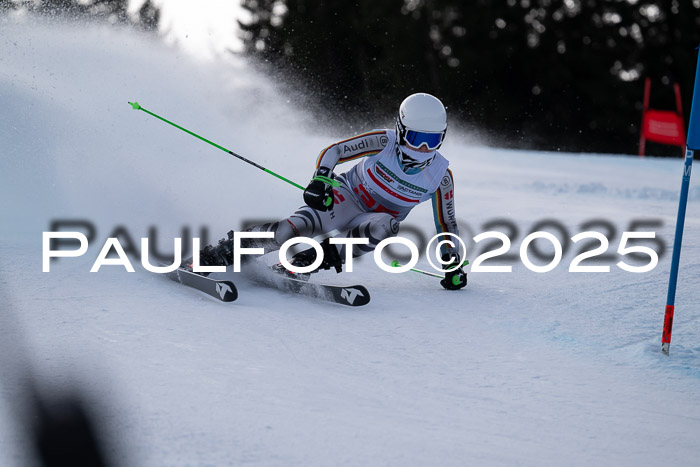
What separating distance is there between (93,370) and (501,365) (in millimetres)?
1666

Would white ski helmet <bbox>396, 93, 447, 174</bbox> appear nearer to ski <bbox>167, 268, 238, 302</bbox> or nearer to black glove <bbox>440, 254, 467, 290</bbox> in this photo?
black glove <bbox>440, 254, 467, 290</bbox>

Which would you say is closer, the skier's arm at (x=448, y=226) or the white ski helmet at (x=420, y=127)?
the white ski helmet at (x=420, y=127)

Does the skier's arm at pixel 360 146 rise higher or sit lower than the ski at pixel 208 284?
higher

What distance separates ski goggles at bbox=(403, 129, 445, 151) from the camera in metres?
4.37

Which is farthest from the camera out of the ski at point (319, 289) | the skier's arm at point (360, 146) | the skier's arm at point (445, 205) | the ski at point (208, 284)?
the skier's arm at point (445, 205)

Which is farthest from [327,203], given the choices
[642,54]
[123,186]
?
[642,54]

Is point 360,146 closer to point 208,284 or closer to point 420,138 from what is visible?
Result: point 420,138

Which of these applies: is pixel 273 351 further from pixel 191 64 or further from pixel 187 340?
pixel 191 64

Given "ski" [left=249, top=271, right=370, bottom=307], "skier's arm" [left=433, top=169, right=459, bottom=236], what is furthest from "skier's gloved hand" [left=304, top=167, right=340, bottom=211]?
"skier's arm" [left=433, top=169, right=459, bottom=236]

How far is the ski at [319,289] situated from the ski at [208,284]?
40cm

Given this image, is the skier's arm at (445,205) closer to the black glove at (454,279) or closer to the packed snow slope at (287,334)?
the black glove at (454,279)

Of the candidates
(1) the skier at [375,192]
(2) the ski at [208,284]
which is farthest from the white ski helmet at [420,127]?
(2) the ski at [208,284]

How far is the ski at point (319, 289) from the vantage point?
418 cm

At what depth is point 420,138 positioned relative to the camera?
438 centimetres
